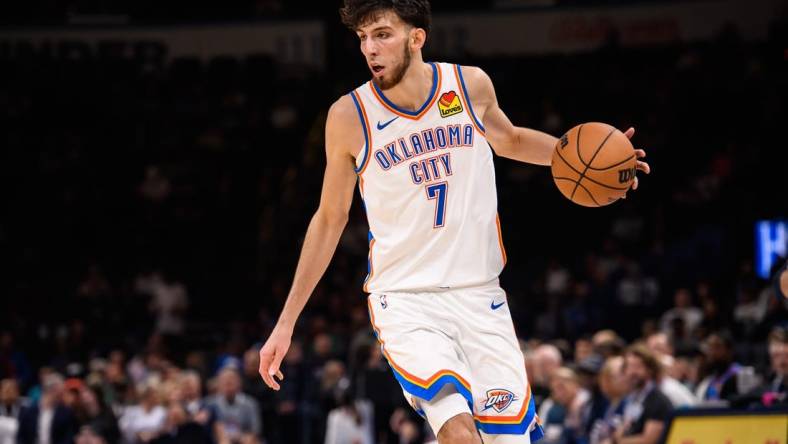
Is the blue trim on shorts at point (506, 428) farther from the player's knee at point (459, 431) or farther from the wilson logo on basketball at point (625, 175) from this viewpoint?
the wilson logo on basketball at point (625, 175)

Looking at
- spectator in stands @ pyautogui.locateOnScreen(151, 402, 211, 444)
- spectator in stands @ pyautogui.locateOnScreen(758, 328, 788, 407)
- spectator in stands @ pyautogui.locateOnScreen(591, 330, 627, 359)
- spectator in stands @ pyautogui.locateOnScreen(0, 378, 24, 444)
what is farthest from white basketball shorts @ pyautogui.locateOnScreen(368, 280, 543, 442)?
spectator in stands @ pyautogui.locateOnScreen(0, 378, 24, 444)

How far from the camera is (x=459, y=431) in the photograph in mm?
4598

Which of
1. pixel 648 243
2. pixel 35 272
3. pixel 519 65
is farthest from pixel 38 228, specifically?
pixel 648 243

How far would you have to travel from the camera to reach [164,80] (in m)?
24.5

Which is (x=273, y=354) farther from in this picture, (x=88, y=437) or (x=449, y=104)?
(x=88, y=437)

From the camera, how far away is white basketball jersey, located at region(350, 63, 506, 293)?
4938mm

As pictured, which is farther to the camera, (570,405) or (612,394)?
(570,405)

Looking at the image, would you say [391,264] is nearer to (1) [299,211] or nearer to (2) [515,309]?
(2) [515,309]

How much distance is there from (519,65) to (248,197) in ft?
18.7

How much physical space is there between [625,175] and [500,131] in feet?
1.95

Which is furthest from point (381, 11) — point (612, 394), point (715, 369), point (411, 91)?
point (715, 369)

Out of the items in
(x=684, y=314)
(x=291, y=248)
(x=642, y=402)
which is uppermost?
(x=291, y=248)

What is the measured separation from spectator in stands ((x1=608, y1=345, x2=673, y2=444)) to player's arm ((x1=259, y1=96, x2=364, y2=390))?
508 cm

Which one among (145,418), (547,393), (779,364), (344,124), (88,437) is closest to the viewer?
(344,124)
